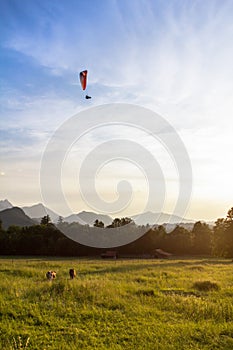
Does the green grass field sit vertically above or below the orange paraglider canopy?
below

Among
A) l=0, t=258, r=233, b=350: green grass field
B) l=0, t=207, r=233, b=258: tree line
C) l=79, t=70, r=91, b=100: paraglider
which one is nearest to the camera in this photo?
l=0, t=258, r=233, b=350: green grass field

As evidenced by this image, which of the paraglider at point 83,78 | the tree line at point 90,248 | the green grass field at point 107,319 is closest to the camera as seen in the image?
the green grass field at point 107,319

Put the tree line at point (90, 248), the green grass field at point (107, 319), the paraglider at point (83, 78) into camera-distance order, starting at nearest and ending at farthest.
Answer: the green grass field at point (107, 319) → the paraglider at point (83, 78) → the tree line at point (90, 248)

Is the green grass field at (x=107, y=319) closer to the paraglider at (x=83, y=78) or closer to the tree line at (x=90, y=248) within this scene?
the paraglider at (x=83, y=78)

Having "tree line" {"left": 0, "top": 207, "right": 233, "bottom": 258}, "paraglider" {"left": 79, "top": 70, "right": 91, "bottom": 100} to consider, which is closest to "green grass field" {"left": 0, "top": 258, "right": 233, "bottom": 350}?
"paraglider" {"left": 79, "top": 70, "right": 91, "bottom": 100}

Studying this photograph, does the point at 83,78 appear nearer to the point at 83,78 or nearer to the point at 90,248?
the point at 83,78

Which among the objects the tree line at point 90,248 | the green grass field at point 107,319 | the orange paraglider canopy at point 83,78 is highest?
the orange paraglider canopy at point 83,78

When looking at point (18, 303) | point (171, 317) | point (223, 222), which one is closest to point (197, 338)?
point (171, 317)

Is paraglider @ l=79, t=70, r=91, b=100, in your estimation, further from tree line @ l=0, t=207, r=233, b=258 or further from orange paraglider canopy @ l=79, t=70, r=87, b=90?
tree line @ l=0, t=207, r=233, b=258

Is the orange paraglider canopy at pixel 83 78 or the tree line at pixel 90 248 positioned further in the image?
the tree line at pixel 90 248

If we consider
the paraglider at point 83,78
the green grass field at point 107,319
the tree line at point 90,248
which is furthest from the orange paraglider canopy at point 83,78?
the tree line at point 90,248

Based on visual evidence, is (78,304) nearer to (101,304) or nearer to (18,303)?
(101,304)

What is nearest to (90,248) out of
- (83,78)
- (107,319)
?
(83,78)

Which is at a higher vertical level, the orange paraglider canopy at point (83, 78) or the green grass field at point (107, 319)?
the orange paraglider canopy at point (83, 78)
